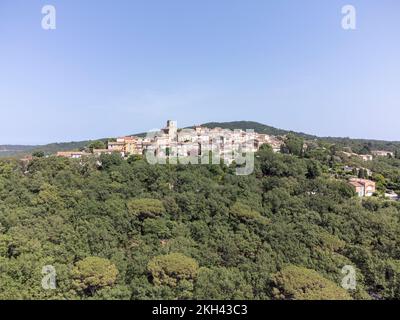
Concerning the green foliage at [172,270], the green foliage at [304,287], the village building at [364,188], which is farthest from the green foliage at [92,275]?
the village building at [364,188]

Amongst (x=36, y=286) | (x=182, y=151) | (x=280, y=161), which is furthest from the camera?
(x=182, y=151)

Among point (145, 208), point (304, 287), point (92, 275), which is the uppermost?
point (145, 208)

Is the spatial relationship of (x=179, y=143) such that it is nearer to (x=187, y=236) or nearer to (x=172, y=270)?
(x=187, y=236)

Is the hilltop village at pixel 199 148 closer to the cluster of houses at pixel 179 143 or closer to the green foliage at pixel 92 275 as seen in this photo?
the cluster of houses at pixel 179 143

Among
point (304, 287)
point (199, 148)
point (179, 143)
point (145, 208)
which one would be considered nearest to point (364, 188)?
point (199, 148)

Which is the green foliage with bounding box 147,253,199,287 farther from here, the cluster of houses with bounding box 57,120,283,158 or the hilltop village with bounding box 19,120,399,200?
the cluster of houses with bounding box 57,120,283,158

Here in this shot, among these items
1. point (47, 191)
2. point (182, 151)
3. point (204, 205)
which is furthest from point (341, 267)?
point (182, 151)

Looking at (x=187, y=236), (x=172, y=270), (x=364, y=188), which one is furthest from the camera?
(x=364, y=188)
